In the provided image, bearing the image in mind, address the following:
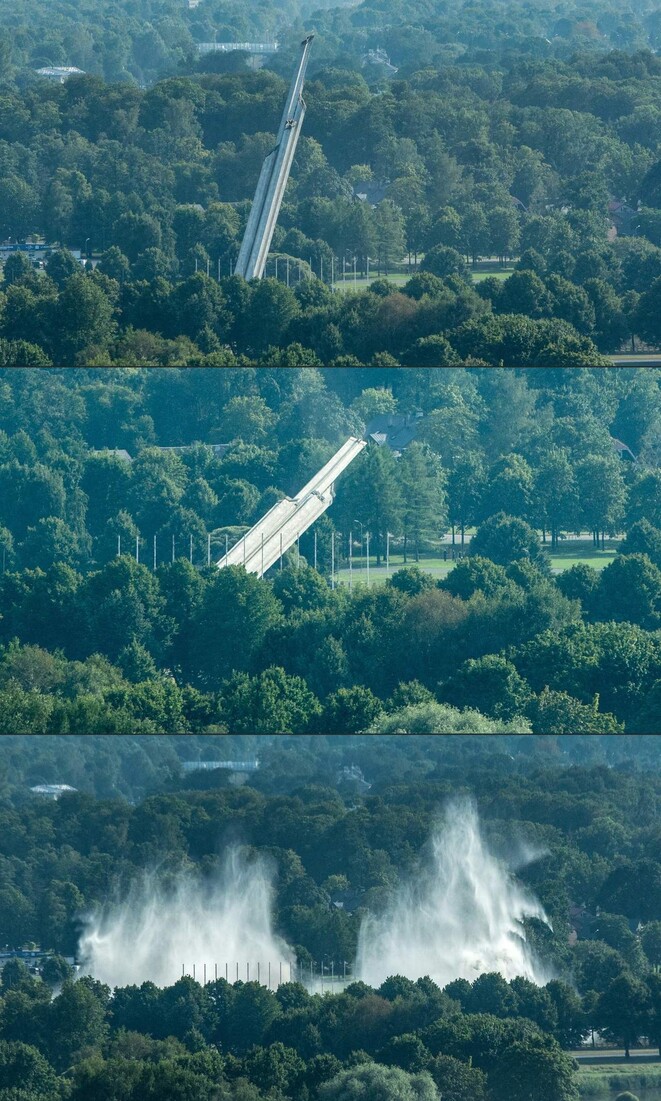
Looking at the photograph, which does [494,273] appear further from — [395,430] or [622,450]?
[395,430]

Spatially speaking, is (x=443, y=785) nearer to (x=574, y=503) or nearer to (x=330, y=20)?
(x=574, y=503)

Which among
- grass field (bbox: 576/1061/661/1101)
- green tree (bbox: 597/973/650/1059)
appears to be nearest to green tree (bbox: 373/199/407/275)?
green tree (bbox: 597/973/650/1059)

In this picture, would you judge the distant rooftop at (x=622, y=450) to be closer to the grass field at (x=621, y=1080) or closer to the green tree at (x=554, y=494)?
the green tree at (x=554, y=494)

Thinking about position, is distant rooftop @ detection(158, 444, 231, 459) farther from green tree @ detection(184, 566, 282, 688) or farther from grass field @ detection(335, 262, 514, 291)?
grass field @ detection(335, 262, 514, 291)

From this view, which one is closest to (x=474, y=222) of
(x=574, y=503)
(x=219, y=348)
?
(x=219, y=348)

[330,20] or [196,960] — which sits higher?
[330,20]

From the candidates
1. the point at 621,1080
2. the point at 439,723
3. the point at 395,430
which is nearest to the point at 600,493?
the point at 395,430

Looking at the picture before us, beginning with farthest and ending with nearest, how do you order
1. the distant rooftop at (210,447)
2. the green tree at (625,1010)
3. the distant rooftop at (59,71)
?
the distant rooftop at (59,71) < the distant rooftop at (210,447) < the green tree at (625,1010)

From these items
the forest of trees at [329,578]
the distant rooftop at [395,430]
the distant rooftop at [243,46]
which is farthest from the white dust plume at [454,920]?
the distant rooftop at [243,46]
